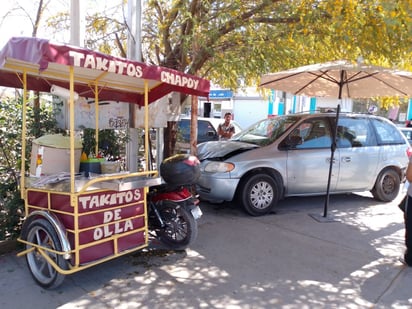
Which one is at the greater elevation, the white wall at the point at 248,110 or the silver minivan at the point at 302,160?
the white wall at the point at 248,110

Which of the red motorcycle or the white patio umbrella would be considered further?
the white patio umbrella

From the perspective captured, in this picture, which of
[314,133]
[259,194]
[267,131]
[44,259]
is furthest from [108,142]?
[314,133]

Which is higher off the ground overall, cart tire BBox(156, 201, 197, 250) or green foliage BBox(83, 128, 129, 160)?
green foliage BBox(83, 128, 129, 160)

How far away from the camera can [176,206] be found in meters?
4.63

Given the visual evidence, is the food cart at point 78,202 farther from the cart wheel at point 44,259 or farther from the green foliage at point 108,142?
the green foliage at point 108,142

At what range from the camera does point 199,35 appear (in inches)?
232

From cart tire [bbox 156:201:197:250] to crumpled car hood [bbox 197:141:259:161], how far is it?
1921mm

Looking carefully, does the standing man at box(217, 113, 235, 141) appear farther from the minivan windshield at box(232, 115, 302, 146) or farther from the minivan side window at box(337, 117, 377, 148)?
the minivan side window at box(337, 117, 377, 148)

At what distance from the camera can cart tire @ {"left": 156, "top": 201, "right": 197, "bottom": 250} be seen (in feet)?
15.1

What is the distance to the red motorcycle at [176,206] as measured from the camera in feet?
15.2

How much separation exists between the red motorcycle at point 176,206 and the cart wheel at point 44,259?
132 cm

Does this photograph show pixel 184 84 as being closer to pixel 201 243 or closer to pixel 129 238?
pixel 129 238

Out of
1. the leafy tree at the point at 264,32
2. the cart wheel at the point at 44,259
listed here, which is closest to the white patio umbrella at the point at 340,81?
the leafy tree at the point at 264,32

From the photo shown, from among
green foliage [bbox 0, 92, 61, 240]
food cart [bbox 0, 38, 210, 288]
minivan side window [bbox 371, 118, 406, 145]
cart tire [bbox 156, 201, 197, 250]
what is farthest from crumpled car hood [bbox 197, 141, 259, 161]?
green foliage [bbox 0, 92, 61, 240]
